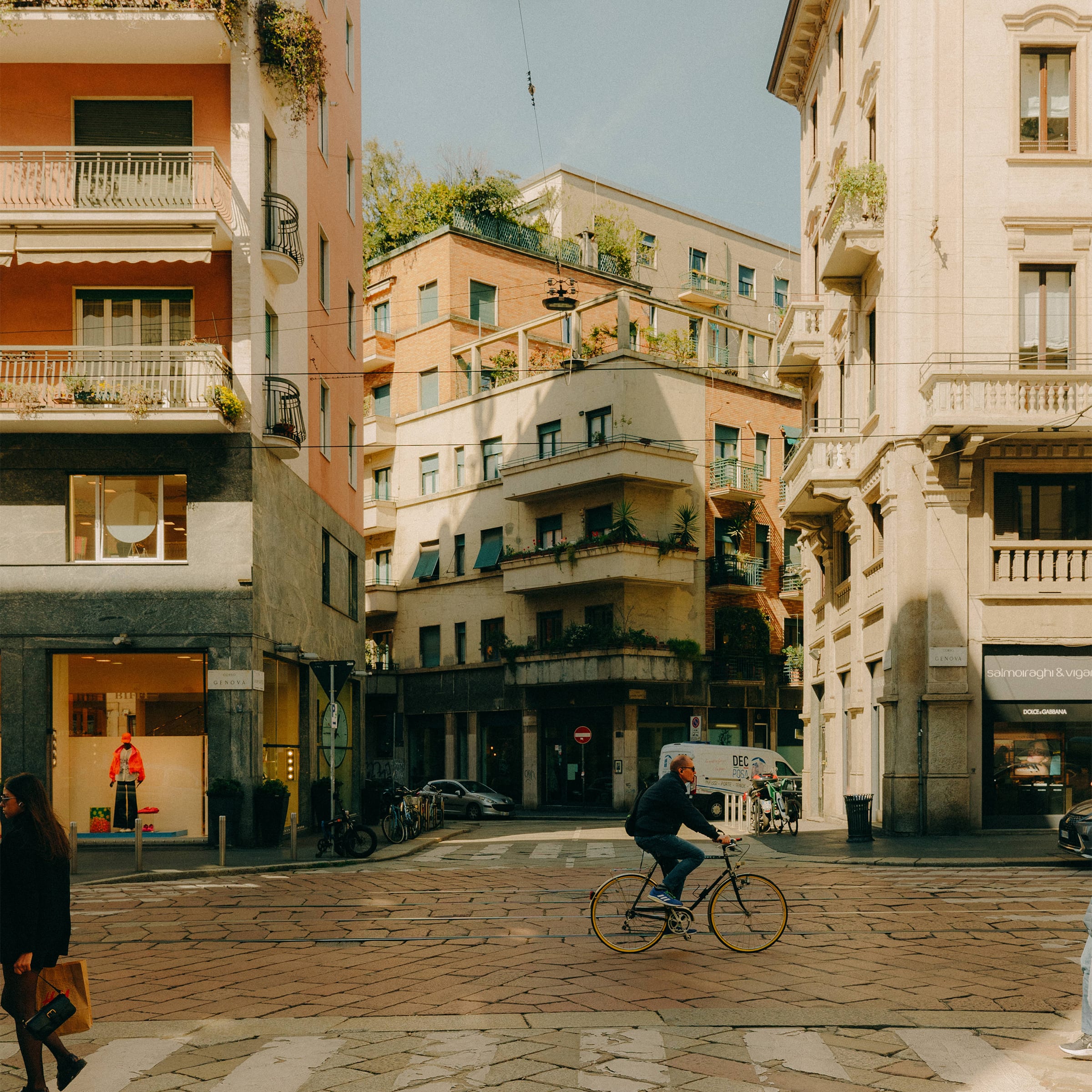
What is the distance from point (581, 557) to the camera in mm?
42125

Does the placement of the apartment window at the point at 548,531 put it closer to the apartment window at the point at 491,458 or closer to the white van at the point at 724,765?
the apartment window at the point at 491,458

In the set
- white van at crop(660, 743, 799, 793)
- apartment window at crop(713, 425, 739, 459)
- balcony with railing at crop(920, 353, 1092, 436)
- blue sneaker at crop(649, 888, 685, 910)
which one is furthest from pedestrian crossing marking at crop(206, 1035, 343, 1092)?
apartment window at crop(713, 425, 739, 459)

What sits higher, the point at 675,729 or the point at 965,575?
the point at 965,575

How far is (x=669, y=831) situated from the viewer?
36.0ft

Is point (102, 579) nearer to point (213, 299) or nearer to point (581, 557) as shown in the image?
point (213, 299)

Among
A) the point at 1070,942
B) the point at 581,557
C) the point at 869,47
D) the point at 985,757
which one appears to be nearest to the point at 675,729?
the point at 581,557

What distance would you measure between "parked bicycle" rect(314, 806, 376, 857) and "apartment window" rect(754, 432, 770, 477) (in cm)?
2879

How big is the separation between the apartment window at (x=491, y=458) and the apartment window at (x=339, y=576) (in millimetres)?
14293

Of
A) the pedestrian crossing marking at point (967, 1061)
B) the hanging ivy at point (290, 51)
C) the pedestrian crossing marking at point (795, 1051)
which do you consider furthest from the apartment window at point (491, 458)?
the pedestrian crossing marking at point (967, 1061)

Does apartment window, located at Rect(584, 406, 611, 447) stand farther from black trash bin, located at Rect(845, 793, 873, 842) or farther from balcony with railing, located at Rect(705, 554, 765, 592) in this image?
black trash bin, located at Rect(845, 793, 873, 842)

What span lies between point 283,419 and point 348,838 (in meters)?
7.87

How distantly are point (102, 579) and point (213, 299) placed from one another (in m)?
5.27

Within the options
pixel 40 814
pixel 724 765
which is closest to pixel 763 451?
pixel 724 765

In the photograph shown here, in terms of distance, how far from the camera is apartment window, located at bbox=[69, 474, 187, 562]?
74.5 feet
